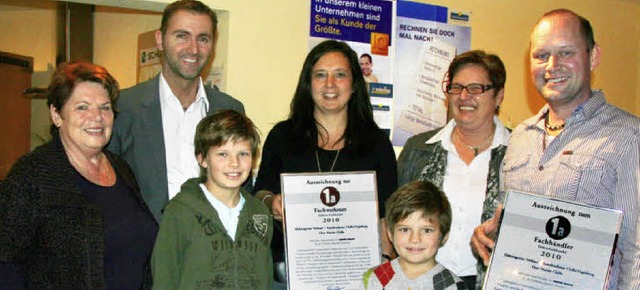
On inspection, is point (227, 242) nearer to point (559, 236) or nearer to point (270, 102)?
point (559, 236)

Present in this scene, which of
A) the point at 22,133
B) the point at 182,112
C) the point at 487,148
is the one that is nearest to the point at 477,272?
the point at 487,148

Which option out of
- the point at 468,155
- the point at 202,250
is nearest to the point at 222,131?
the point at 202,250

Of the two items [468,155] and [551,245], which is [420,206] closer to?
[551,245]

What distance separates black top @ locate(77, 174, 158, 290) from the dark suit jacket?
0.97 feet

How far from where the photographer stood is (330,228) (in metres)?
2.90

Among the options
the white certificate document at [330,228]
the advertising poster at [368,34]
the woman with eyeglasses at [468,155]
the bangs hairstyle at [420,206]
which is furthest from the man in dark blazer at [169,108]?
the advertising poster at [368,34]

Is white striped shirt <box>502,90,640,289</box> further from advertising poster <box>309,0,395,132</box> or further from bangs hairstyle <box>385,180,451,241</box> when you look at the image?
advertising poster <box>309,0,395,132</box>

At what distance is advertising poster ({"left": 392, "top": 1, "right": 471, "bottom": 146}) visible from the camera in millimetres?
5086

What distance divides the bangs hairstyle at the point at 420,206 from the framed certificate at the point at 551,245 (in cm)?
29

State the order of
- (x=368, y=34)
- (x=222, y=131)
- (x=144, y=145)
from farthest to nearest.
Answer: (x=368, y=34)
(x=144, y=145)
(x=222, y=131)

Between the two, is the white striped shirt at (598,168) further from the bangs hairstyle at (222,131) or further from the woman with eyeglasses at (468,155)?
the bangs hairstyle at (222,131)

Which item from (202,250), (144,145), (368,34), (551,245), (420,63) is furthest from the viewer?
(420,63)

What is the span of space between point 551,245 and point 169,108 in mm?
1972

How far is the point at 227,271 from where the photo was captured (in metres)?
2.59
